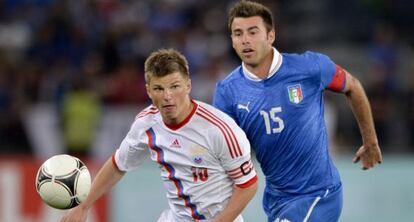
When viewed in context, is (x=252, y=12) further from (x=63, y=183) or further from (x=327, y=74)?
(x=63, y=183)

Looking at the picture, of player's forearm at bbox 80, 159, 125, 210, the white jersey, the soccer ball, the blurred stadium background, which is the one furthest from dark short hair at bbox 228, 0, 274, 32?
the blurred stadium background

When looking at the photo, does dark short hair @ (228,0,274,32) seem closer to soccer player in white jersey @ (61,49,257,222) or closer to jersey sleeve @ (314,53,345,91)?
jersey sleeve @ (314,53,345,91)

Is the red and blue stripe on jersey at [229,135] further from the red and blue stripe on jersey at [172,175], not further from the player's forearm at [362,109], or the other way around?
the player's forearm at [362,109]

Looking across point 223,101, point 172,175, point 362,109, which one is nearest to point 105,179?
point 172,175

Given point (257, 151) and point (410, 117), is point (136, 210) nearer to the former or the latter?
point (410, 117)

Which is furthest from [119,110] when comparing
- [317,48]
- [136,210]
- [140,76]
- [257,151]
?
[257,151]

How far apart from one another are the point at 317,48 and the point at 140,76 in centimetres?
274

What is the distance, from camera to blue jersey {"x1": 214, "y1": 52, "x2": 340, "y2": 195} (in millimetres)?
7102

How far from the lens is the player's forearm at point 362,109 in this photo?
740cm

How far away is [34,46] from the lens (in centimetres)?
1491

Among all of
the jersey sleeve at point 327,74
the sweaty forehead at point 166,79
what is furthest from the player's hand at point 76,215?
the jersey sleeve at point 327,74

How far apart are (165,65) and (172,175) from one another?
78 centimetres

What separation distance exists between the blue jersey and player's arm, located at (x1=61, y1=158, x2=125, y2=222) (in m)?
0.88

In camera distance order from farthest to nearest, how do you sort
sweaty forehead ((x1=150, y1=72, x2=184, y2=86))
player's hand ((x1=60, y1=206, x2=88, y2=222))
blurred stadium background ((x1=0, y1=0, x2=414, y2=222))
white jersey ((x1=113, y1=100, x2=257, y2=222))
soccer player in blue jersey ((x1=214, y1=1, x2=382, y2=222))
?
blurred stadium background ((x1=0, y1=0, x2=414, y2=222))
soccer player in blue jersey ((x1=214, y1=1, x2=382, y2=222))
player's hand ((x1=60, y1=206, x2=88, y2=222))
white jersey ((x1=113, y1=100, x2=257, y2=222))
sweaty forehead ((x1=150, y1=72, x2=184, y2=86))
